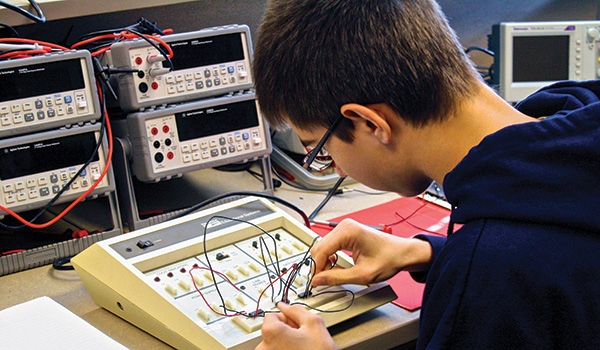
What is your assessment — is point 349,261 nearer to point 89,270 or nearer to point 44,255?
point 89,270

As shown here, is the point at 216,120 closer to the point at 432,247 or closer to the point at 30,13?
the point at 30,13

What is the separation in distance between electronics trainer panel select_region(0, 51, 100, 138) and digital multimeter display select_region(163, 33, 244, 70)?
0.17 metres

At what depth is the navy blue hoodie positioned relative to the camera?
64 centimetres

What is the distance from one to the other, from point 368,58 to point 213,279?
406 millimetres

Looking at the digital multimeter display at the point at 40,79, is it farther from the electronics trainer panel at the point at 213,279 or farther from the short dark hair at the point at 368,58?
the short dark hair at the point at 368,58

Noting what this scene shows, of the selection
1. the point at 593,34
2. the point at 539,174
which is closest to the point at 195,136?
the point at 539,174

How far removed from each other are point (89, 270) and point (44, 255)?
270mm

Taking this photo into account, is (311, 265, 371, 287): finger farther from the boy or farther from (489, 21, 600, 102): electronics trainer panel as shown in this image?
(489, 21, 600, 102): electronics trainer panel

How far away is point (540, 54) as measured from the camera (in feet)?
6.45

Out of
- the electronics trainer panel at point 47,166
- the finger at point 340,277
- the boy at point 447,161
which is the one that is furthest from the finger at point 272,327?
the electronics trainer panel at point 47,166

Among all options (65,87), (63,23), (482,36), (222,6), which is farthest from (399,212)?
(482,36)

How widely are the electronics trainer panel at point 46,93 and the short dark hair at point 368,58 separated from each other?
0.49m

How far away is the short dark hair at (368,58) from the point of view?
0.79 meters

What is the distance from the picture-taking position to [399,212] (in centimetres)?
131
